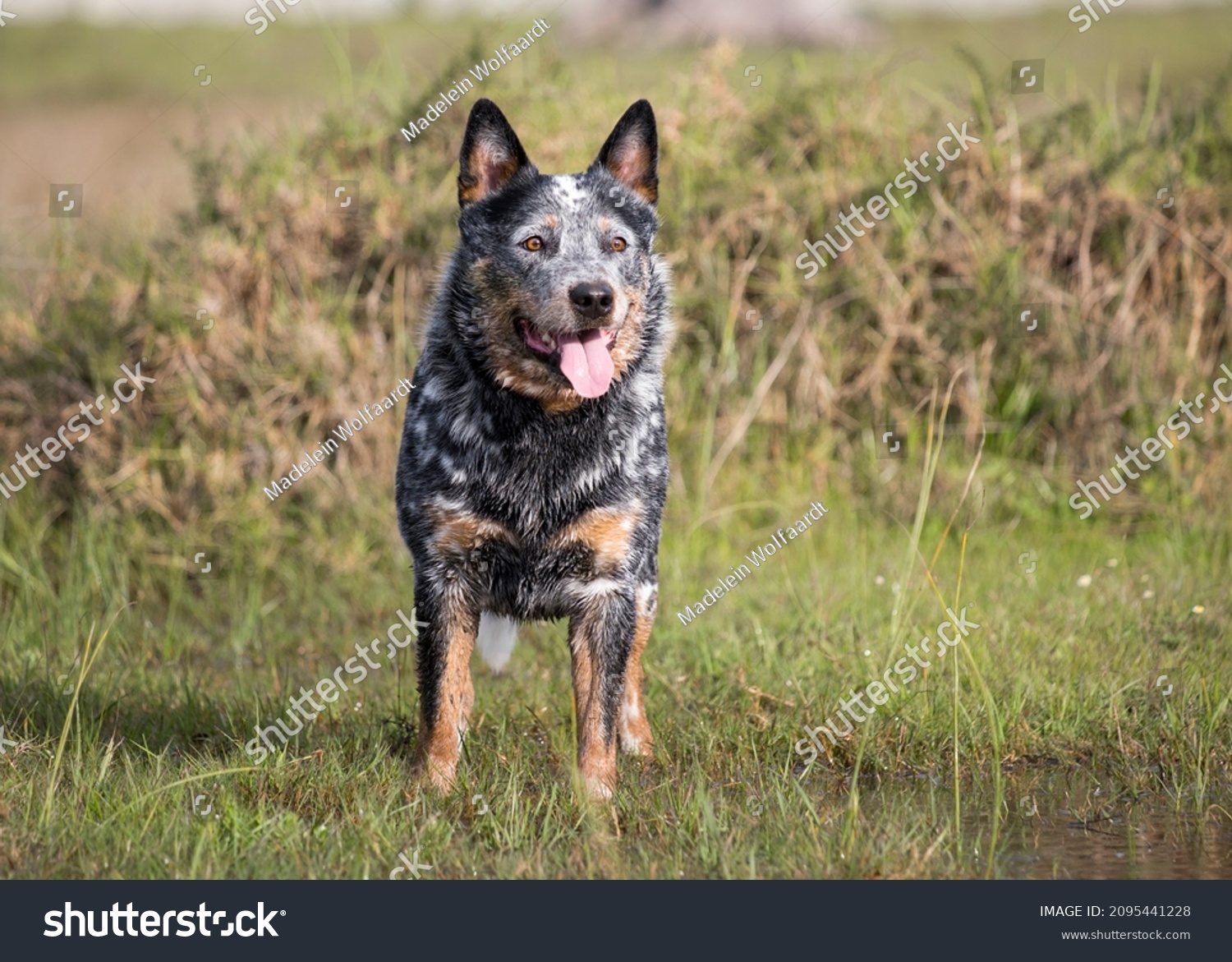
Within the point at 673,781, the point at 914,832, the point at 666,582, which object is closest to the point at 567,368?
→ the point at 673,781

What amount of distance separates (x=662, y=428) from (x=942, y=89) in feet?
15.8

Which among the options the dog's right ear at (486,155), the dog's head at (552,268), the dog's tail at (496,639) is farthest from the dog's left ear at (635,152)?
the dog's tail at (496,639)

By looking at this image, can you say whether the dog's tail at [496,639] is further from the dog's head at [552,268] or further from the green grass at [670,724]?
the dog's head at [552,268]

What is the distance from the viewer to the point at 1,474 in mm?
6980

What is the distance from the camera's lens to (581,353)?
12.9 feet

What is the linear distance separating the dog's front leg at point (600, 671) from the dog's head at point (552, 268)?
0.63 meters

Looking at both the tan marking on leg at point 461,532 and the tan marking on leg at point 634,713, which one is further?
the tan marking on leg at point 634,713

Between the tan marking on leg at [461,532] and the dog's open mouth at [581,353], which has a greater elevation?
the dog's open mouth at [581,353]

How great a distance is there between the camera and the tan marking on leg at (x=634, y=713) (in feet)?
14.6

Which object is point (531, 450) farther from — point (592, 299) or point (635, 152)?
point (635, 152)

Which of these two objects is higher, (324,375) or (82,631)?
(324,375)

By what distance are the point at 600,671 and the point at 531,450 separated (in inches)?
27.0

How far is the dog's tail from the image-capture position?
4.54 meters
